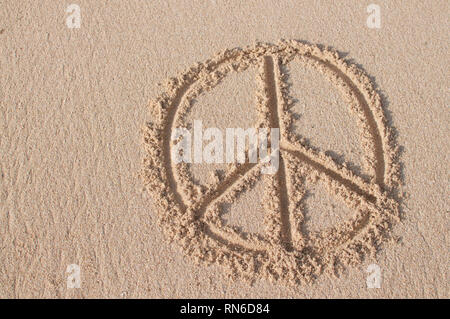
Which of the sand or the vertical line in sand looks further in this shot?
the vertical line in sand

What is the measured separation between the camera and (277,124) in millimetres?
2920

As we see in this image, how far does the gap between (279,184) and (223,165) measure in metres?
0.41

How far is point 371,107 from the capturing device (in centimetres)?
296

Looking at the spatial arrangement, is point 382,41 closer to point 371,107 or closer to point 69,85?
point 371,107

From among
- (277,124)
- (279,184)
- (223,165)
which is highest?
(277,124)

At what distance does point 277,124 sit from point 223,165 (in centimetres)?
51

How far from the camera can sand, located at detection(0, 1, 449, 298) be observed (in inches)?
99.7

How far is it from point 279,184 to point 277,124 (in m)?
0.46

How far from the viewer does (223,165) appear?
279 cm

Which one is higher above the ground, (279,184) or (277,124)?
(277,124)

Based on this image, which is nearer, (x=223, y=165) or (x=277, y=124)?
(x=223, y=165)

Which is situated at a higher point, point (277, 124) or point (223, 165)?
point (277, 124)
